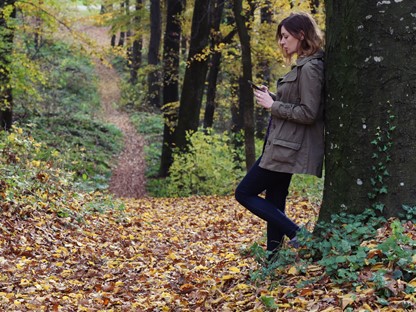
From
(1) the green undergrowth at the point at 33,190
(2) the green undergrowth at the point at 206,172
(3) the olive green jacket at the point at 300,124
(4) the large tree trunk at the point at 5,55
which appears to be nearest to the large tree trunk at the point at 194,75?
(2) the green undergrowth at the point at 206,172

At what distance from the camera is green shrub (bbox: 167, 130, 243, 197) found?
43.8 ft

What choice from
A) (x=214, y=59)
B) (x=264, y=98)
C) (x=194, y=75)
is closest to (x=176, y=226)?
(x=264, y=98)

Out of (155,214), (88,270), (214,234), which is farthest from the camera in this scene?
(155,214)

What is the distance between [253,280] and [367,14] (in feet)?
7.22

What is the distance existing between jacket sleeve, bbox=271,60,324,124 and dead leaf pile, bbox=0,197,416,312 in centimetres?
112

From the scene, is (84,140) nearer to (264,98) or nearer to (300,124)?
(264,98)

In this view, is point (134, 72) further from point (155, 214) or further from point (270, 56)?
point (155, 214)

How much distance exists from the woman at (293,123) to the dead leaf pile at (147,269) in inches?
27.7

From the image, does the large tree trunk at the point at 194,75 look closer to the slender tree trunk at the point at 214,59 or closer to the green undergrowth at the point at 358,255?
the slender tree trunk at the point at 214,59

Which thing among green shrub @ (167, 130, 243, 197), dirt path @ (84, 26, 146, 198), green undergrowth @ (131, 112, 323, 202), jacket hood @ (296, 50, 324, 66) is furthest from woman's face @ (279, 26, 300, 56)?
dirt path @ (84, 26, 146, 198)

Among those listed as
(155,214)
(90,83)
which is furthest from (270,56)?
(90,83)

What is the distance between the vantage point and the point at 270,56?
579 inches

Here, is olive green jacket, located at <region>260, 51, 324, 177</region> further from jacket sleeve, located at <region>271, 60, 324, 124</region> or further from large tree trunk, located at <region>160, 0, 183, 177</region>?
large tree trunk, located at <region>160, 0, 183, 177</region>

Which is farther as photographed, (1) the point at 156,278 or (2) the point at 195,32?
(2) the point at 195,32
